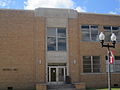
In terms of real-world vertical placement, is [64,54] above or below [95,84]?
above

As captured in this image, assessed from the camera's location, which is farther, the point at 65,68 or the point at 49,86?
the point at 65,68

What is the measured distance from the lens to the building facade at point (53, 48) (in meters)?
28.1

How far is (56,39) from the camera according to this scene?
29.9 m

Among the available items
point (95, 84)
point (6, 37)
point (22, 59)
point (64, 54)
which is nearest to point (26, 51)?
point (22, 59)

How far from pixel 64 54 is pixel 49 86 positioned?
459 centimetres

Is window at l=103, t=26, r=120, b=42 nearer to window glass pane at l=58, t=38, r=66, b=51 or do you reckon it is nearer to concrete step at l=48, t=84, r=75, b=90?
window glass pane at l=58, t=38, r=66, b=51

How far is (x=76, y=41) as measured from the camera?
98.8 feet

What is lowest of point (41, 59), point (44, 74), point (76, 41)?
point (44, 74)

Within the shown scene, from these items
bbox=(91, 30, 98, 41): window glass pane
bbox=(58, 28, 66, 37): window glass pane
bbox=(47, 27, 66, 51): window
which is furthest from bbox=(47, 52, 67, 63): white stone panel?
bbox=(91, 30, 98, 41): window glass pane

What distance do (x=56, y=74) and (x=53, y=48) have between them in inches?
132

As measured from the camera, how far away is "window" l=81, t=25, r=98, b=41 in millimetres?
30859

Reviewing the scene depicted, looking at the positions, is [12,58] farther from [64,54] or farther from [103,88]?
[103,88]

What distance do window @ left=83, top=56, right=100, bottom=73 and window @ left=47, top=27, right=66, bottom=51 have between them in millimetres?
3466

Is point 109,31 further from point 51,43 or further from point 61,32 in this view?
point 51,43
